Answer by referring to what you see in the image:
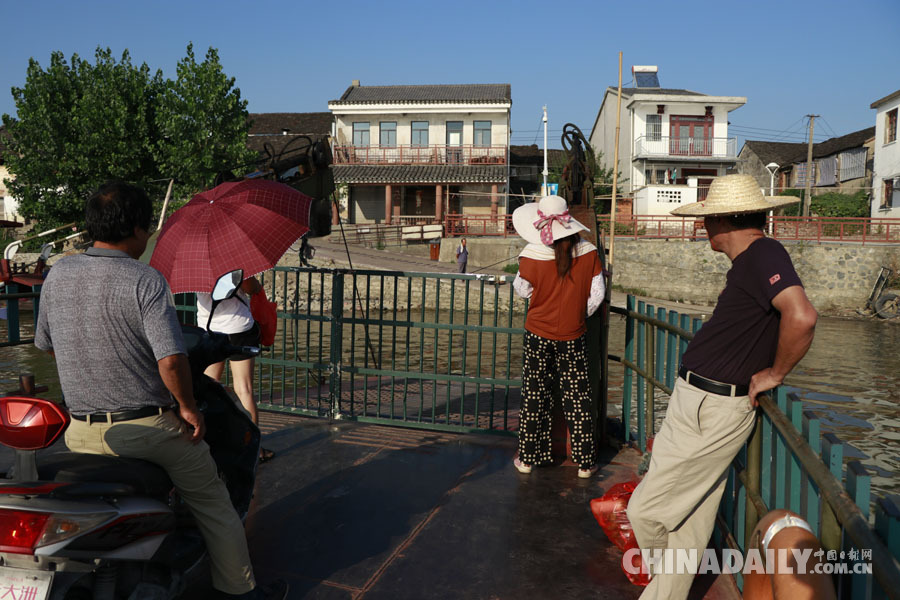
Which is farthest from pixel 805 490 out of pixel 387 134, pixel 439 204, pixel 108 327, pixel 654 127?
pixel 654 127

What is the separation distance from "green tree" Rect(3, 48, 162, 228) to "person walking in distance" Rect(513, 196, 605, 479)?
2593 cm

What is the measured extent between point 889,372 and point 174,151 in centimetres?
2514

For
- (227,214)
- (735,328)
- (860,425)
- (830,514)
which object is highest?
(227,214)

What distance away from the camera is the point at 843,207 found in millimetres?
37406

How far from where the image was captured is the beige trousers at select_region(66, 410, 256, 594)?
2.44 metres

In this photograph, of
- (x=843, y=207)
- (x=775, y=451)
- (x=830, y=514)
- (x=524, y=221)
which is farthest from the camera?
(x=843, y=207)

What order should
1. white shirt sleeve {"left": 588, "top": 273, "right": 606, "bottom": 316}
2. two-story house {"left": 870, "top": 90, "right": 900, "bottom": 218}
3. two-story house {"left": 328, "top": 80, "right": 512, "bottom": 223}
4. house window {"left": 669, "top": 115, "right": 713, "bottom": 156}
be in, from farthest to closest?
house window {"left": 669, "top": 115, "right": 713, "bottom": 156}, two-story house {"left": 328, "top": 80, "right": 512, "bottom": 223}, two-story house {"left": 870, "top": 90, "right": 900, "bottom": 218}, white shirt sleeve {"left": 588, "top": 273, "right": 606, "bottom": 316}

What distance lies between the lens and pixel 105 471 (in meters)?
2.33

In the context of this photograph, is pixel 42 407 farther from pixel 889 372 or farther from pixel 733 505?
pixel 889 372

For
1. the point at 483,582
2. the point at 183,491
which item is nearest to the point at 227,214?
the point at 183,491

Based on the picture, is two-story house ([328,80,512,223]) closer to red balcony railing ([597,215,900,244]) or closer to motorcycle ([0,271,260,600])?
red balcony railing ([597,215,900,244])

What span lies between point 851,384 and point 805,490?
1360 centimetres

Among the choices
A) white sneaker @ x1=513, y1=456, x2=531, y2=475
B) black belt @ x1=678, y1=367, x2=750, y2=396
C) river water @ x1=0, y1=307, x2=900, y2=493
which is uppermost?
black belt @ x1=678, y1=367, x2=750, y2=396

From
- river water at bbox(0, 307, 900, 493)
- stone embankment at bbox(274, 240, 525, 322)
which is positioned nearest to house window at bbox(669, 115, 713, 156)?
stone embankment at bbox(274, 240, 525, 322)
